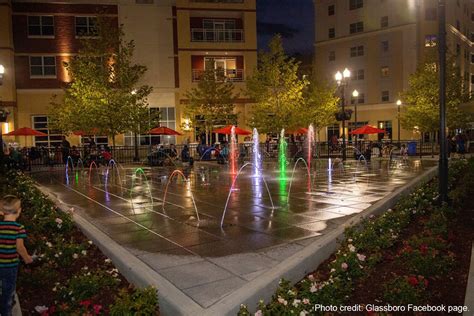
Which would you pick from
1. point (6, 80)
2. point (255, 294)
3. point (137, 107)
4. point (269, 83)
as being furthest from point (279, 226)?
point (6, 80)

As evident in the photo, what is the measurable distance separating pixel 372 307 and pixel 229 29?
126ft

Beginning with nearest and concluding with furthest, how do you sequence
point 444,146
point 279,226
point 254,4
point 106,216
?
point 279,226 < point 444,146 < point 106,216 < point 254,4

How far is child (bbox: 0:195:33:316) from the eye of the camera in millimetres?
4797

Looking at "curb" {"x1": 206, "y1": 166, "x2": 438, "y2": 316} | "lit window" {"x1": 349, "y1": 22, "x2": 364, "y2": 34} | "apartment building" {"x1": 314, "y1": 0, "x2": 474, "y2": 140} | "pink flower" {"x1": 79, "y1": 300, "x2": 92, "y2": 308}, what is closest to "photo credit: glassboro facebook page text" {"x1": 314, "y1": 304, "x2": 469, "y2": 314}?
"curb" {"x1": 206, "y1": 166, "x2": 438, "y2": 316}

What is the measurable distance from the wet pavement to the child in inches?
73.5

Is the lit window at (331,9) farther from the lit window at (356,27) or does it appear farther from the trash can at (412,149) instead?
the trash can at (412,149)

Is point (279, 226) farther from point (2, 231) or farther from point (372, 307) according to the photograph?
point (2, 231)

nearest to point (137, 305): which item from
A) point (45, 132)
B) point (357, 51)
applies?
point (45, 132)

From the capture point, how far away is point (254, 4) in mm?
40562

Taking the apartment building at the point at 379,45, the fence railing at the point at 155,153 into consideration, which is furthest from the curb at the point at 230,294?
the apartment building at the point at 379,45

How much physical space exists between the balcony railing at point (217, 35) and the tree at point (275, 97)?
5.33m

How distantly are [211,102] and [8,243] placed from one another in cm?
3297

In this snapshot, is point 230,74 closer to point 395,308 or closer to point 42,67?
point 42,67

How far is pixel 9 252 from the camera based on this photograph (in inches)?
191
